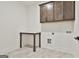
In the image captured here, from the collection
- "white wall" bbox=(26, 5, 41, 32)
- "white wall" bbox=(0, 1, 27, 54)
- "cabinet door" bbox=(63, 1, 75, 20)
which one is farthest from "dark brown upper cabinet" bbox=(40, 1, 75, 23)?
"white wall" bbox=(0, 1, 27, 54)

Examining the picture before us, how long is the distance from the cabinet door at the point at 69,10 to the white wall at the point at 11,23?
2.29 metres

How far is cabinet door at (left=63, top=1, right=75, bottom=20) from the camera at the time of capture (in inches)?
136

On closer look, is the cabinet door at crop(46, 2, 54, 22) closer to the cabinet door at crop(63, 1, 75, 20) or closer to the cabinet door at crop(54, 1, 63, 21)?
the cabinet door at crop(54, 1, 63, 21)

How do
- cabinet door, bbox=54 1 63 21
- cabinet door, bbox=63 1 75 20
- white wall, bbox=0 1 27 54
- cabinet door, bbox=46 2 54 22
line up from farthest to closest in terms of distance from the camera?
white wall, bbox=0 1 27 54 → cabinet door, bbox=46 2 54 22 → cabinet door, bbox=54 1 63 21 → cabinet door, bbox=63 1 75 20

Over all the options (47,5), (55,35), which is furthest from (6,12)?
(55,35)

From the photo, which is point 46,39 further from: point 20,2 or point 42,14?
point 20,2

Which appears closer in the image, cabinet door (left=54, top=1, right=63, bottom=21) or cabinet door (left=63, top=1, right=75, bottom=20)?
cabinet door (left=63, top=1, right=75, bottom=20)

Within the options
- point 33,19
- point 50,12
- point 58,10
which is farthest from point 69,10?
point 33,19

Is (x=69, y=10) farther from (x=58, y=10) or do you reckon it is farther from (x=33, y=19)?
(x=33, y=19)

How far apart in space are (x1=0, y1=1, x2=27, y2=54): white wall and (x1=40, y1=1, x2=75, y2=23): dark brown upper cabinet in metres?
1.16

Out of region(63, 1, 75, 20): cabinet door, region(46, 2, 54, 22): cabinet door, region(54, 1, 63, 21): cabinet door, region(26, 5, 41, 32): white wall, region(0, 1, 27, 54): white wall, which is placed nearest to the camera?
region(63, 1, 75, 20): cabinet door

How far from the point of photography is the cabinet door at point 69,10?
11.3ft

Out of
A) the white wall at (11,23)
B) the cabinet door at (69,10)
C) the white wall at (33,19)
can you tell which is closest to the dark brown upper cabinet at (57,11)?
the cabinet door at (69,10)

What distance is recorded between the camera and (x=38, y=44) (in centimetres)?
511
